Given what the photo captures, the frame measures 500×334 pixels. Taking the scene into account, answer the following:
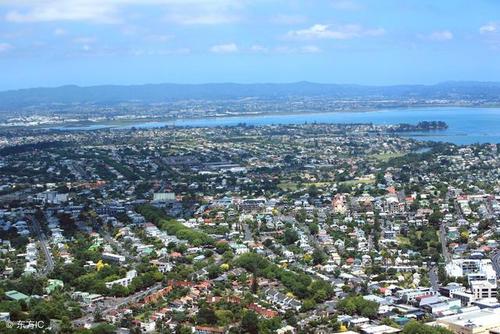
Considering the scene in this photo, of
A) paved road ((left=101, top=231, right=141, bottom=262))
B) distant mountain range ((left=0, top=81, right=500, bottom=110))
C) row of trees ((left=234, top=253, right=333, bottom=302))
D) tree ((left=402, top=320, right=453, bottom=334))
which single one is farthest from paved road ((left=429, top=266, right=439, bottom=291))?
distant mountain range ((left=0, top=81, right=500, bottom=110))

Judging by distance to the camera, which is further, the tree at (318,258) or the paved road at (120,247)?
the paved road at (120,247)

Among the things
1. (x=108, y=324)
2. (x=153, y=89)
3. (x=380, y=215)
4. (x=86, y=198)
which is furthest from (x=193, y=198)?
(x=153, y=89)

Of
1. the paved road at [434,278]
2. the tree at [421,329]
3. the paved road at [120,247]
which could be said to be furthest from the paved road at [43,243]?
the tree at [421,329]

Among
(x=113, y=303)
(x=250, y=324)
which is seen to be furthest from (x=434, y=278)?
(x=113, y=303)

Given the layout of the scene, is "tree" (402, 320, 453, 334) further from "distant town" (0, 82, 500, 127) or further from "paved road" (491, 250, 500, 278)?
"distant town" (0, 82, 500, 127)

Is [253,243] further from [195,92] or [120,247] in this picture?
[195,92]

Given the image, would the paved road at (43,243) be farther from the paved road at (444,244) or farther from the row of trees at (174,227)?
the paved road at (444,244)

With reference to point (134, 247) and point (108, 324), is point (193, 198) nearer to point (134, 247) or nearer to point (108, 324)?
point (134, 247)
